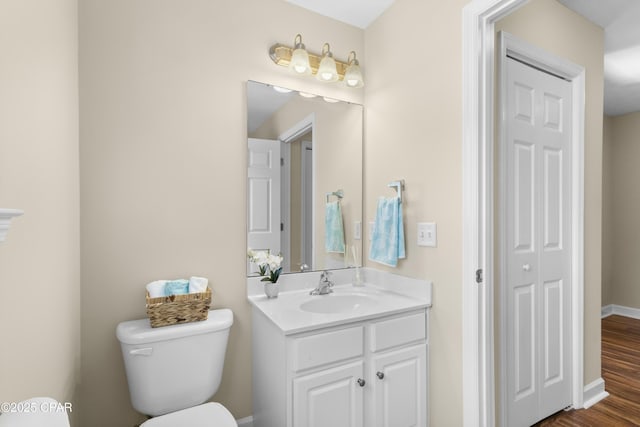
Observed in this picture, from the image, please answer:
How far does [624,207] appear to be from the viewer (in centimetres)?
399

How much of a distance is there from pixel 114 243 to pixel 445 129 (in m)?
1.62

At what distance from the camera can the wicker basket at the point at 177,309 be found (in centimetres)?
137

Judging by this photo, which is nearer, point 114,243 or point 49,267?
point 49,267

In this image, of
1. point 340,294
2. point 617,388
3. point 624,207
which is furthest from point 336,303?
point 624,207

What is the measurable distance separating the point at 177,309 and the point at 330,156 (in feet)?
3.93

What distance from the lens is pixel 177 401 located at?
136 cm

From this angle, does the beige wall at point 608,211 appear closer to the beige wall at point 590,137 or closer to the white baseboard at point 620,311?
the white baseboard at point 620,311

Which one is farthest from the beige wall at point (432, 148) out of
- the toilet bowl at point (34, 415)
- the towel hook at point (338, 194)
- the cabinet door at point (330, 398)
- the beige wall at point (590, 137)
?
the toilet bowl at point (34, 415)

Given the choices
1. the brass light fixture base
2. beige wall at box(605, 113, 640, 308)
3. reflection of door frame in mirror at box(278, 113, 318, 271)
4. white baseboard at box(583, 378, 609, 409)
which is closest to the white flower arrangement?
reflection of door frame in mirror at box(278, 113, 318, 271)

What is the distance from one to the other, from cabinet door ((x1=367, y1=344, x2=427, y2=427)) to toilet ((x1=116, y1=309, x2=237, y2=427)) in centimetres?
66

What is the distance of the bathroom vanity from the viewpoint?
1.31 metres

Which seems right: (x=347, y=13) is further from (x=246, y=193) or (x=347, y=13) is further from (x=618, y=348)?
(x=618, y=348)

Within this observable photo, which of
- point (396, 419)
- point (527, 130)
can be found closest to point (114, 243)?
point (396, 419)

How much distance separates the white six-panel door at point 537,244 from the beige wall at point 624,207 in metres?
2.92
